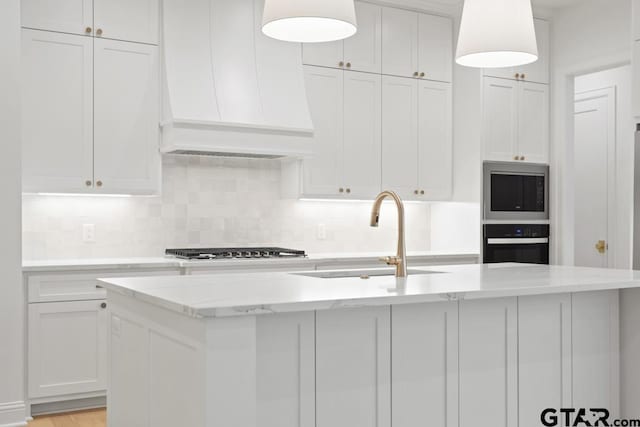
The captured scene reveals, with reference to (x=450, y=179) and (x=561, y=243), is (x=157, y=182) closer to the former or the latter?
(x=450, y=179)

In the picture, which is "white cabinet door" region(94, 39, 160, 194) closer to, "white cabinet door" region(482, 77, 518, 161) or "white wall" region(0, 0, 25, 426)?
"white wall" region(0, 0, 25, 426)

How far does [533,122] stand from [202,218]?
2815 mm

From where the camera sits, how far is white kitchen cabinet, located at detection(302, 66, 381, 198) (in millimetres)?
5066

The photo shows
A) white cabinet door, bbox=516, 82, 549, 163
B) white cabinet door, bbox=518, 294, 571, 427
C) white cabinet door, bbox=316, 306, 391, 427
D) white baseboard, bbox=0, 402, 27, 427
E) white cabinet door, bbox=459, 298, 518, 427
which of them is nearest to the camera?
white cabinet door, bbox=316, 306, 391, 427

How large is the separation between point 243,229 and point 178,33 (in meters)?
1.50

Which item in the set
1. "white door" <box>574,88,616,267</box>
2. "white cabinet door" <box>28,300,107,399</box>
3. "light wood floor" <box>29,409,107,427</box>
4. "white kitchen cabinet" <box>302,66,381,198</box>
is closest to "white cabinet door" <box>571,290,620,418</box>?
"white kitchen cabinet" <box>302,66,381,198</box>

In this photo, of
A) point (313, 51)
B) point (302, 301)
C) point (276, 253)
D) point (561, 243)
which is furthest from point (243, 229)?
point (302, 301)

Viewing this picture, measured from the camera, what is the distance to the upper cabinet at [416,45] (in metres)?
5.36

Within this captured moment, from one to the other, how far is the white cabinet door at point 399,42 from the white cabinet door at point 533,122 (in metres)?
0.93

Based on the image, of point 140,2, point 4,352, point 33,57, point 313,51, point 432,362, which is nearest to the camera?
point 432,362

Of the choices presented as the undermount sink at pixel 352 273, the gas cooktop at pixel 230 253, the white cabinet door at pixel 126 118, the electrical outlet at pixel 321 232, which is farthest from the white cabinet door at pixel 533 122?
the white cabinet door at pixel 126 118

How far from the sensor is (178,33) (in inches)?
180

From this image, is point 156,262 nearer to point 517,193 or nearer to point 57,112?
point 57,112

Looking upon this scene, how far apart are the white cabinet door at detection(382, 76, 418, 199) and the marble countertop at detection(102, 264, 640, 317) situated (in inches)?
86.9
